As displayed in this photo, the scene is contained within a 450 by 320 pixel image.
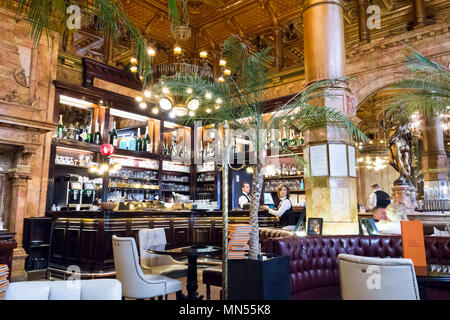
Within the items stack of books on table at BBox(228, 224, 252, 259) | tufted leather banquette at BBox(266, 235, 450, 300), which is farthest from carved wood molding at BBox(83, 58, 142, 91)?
stack of books on table at BBox(228, 224, 252, 259)

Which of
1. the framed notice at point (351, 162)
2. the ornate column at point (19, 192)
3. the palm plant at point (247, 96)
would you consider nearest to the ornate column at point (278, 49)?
the framed notice at point (351, 162)

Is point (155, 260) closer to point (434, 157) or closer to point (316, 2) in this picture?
point (316, 2)

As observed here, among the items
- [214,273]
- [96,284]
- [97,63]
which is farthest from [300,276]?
[97,63]

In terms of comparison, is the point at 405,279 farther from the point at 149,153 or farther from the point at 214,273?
the point at 149,153

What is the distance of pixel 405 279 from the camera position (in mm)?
1853

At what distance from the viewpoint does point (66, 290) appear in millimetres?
1478

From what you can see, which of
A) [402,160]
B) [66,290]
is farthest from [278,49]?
[66,290]

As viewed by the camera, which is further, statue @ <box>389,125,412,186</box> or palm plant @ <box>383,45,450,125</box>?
statue @ <box>389,125,412,186</box>

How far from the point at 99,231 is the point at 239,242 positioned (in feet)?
14.2

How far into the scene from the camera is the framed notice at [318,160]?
4.63m

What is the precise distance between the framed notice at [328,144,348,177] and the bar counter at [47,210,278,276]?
2.15 meters

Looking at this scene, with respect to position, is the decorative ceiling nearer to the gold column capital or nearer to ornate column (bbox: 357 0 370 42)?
ornate column (bbox: 357 0 370 42)

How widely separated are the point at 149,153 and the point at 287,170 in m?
3.93

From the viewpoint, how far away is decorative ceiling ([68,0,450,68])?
27.6 ft
